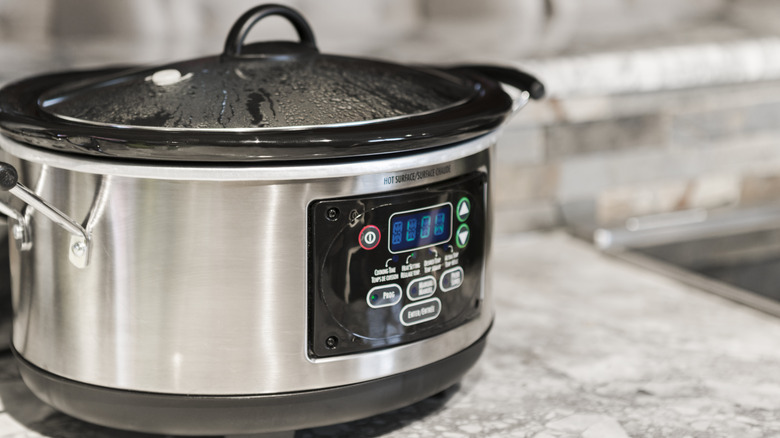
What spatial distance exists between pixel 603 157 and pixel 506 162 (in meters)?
0.16

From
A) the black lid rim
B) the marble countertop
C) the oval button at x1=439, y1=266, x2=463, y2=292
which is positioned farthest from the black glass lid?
the marble countertop

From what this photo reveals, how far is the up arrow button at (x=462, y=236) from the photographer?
68 cm

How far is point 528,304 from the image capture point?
1015 mm

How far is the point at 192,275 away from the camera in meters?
0.59

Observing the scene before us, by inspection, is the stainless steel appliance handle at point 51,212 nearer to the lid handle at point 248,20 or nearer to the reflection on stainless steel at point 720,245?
the lid handle at point 248,20

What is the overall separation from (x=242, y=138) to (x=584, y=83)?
749 mm

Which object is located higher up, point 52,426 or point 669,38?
point 669,38

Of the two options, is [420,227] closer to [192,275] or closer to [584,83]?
[192,275]

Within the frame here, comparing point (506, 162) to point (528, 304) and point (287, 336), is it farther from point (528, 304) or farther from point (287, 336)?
point (287, 336)

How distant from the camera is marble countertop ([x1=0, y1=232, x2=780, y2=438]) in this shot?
721mm

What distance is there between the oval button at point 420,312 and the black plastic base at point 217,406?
0.04m

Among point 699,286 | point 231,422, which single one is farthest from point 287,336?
point 699,286

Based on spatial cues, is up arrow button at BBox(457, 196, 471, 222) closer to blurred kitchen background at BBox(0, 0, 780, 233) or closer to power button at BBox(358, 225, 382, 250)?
power button at BBox(358, 225, 382, 250)

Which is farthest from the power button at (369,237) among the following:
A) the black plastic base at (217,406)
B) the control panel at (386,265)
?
the black plastic base at (217,406)
